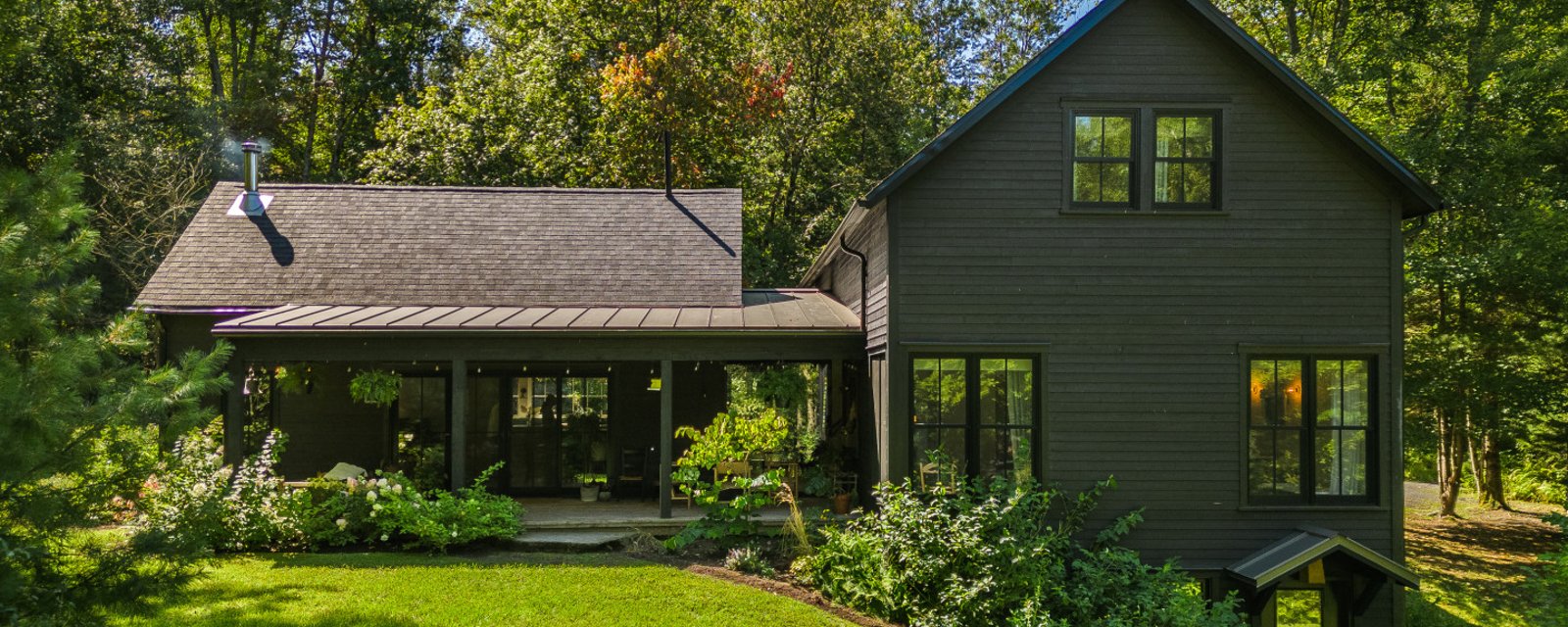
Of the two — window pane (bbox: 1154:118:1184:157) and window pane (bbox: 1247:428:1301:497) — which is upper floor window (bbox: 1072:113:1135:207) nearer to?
window pane (bbox: 1154:118:1184:157)

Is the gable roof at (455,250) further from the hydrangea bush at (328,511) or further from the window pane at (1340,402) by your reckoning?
the window pane at (1340,402)

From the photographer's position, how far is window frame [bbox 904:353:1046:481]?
10.7 m

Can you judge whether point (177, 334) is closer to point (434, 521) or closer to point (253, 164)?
point (253, 164)

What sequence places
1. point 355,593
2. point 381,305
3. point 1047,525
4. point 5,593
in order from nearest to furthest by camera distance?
point 5,593
point 355,593
point 1047,525
point 381,305

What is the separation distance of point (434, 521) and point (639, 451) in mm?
3579

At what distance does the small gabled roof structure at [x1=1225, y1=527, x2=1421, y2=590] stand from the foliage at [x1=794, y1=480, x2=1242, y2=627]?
51 centimetres

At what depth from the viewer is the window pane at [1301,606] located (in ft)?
35.0

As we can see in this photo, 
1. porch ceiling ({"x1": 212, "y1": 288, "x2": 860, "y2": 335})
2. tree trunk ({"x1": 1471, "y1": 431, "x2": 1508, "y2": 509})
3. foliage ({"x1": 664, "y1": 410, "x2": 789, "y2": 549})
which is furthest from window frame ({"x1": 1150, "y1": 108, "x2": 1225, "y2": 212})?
tree trunk ({"x1": 1471, "y1": 431, "x2": 1508, "y2": 509})

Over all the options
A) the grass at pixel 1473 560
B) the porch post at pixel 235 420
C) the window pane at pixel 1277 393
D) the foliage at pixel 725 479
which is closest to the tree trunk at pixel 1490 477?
the grass at pixel 1473 560

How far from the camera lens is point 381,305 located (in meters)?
13.4

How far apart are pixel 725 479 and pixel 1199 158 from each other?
21.8 ft

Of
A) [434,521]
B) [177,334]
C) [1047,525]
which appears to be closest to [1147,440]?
[1047,525]

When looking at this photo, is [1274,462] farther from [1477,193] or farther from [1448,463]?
[1448,463]

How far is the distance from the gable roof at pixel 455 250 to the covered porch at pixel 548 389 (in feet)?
2.59
